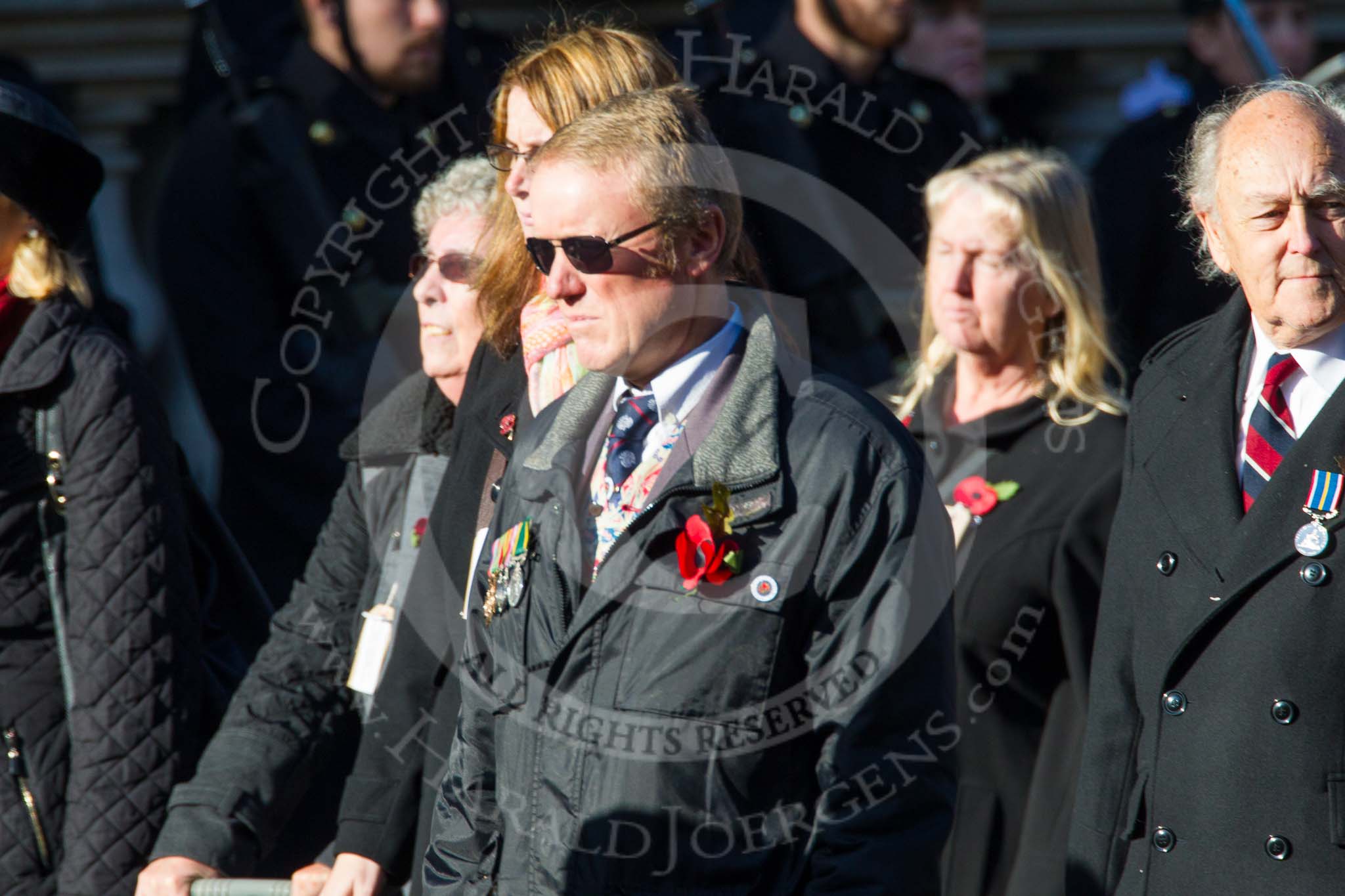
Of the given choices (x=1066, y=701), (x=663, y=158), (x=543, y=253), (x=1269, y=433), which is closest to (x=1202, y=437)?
(x=1269, y=433)

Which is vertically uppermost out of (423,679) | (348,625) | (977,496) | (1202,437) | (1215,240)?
(977,496)

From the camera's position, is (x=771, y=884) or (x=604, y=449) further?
(x=604, y=449)

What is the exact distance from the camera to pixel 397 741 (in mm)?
3199

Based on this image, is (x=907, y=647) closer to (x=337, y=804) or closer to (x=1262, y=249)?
(x=1262, y=249)

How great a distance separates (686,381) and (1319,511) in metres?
0.88

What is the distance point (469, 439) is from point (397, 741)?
53 centimetres

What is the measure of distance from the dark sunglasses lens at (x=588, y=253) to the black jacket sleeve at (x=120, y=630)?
118 centimetres

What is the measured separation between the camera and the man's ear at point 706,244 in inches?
105

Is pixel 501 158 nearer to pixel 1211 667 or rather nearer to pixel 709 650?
pixel 709 650

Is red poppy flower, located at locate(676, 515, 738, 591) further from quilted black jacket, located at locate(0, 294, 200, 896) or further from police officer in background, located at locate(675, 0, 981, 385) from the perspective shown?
police officer in background, located at locate(675, 0, 981, 385)

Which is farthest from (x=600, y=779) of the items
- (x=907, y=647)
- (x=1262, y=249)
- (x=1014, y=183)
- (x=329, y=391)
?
(x=329, y=391)

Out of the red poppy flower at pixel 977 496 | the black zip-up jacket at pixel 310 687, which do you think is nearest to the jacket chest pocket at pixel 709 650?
the black zip-up jacket at pixel 310 687

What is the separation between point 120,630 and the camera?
3354 millimetres

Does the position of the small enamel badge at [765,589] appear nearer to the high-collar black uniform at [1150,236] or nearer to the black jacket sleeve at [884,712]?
the black jacket sleeve at [884,712]
